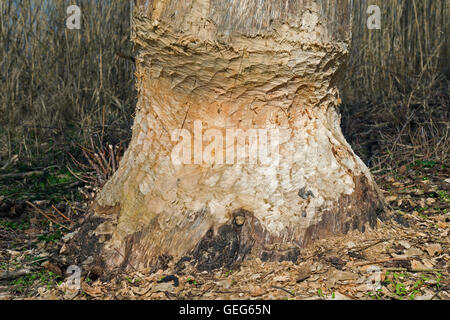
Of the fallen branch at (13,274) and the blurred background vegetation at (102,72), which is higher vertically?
the blurred background vegetation at (102,72)

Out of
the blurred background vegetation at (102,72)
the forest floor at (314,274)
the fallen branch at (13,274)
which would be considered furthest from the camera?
the blurred background vegetation at (102,72)

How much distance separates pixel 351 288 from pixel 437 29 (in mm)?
3782

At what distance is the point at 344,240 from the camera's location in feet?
6.56

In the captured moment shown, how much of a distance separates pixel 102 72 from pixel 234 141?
2977 mm

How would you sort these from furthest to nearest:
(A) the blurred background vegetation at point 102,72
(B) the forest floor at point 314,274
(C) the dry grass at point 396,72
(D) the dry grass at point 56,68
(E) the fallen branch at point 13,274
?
(D) the dry grass at point 56,68 → (A) the blurred background vegetation at point 102,72 → (C) the dry grass at point 396,72 → (E) the fallen branch at point 13,274 → (B) the forest floor at point 314,274

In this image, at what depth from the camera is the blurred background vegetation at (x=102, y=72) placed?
13.5 feet

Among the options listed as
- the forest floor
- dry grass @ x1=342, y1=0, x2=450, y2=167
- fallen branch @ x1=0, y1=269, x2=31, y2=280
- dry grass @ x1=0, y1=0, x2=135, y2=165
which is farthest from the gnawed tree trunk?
dry grass @ x1=0, y1=0, x2=135, y2=165

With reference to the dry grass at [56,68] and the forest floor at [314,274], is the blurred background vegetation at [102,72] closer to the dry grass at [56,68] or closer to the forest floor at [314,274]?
the dry grass at [56,68]

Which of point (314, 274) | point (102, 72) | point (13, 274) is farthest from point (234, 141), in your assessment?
point (102, 72)

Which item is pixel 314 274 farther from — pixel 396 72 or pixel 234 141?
pixel 396 72

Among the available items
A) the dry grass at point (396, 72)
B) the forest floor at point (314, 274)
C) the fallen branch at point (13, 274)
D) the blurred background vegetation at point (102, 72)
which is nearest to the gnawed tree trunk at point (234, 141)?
the forest floor at point (314, 274)

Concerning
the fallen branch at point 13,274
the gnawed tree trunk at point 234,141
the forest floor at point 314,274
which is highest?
the gnawed tree trunk at point 234,141

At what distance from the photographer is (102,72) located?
4613 millimetres

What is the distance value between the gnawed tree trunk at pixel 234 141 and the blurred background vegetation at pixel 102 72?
1.91 metres
